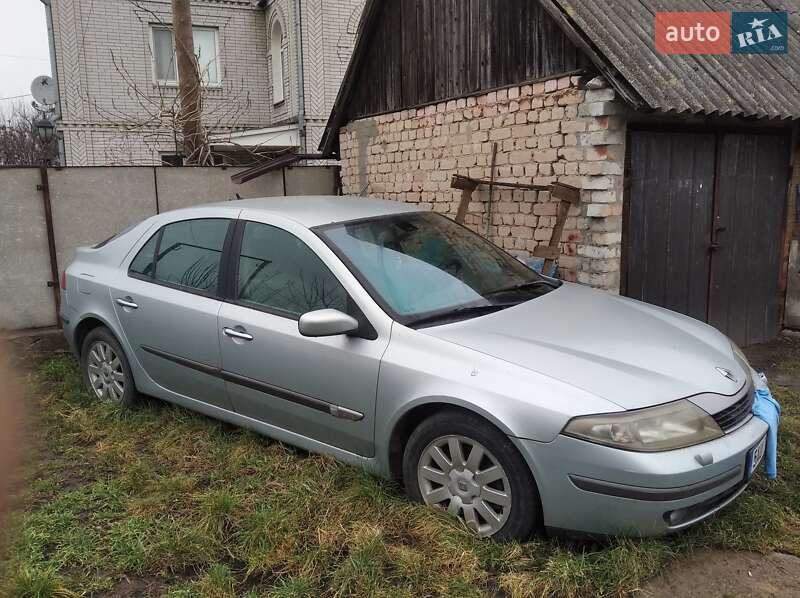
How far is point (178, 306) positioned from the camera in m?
4.26

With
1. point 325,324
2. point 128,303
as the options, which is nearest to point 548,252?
point 325,324

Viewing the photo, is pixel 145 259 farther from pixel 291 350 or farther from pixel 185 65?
pixel 185 65

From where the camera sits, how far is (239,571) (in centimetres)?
297

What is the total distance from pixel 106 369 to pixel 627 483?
12.5ft

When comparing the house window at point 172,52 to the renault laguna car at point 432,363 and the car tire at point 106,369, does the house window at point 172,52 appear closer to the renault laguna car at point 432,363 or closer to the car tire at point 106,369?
the car tire at point 106,369

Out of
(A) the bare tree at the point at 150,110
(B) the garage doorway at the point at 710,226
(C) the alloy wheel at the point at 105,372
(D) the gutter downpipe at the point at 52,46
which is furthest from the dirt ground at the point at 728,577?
(D) the gutter downpipe at the point at 52,46

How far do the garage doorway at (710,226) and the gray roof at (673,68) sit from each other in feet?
1.55

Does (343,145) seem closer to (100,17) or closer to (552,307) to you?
(552,307)

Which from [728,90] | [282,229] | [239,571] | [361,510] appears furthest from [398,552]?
[728,90]

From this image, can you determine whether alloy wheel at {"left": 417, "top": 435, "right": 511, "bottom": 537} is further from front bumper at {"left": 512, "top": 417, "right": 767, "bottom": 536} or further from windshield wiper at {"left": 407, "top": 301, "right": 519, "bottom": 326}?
windshield wiper at {"left": 407, "top": 301, "right": 519, "bottom": 326}

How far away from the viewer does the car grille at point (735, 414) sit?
291 cm

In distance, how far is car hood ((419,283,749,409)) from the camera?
2873mm

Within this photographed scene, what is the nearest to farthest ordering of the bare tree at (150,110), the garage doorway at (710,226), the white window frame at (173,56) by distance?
the garage doorway at (710,226) → the bare tree at (150,110) → the white window frame at (173,56)

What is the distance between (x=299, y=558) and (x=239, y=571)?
0.27m
